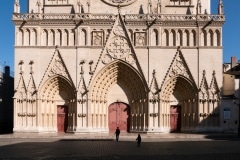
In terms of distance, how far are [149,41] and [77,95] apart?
7773mm

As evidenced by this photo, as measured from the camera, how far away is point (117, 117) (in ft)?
135

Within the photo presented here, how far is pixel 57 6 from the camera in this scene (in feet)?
137

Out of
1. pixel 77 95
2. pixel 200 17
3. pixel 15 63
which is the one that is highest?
pixel 200 17

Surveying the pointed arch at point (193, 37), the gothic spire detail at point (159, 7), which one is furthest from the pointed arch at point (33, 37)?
Answer: the pointed arch at point (193, 37)

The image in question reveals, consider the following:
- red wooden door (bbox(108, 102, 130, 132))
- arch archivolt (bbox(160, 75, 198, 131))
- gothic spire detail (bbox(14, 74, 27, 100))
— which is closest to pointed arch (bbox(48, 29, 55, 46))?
gothic spire detail (bbox(14, 74, 27, 100))

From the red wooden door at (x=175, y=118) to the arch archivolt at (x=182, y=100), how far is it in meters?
0.36

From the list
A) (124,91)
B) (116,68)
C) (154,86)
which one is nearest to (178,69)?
(154,86)

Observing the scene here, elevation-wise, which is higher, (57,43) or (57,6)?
(57,6)

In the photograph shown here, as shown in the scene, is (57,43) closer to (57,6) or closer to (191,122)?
(57,6)

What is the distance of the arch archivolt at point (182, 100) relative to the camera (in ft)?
130

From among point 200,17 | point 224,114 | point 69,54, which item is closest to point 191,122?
point 224,114

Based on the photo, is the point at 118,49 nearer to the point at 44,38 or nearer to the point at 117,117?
the point at 117,117

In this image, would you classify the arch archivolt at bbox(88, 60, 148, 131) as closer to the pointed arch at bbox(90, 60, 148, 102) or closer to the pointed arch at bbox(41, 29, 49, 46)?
the pointed arch at bbox(90, 60, 148, 102)

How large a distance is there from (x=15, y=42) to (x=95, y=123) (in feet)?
32.3
